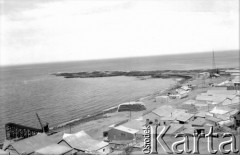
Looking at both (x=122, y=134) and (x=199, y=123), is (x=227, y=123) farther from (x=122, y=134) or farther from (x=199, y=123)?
(x=122, y=134)

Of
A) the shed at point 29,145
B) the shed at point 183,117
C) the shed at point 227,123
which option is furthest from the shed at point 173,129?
the shed at point 29,145

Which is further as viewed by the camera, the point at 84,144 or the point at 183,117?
the point at 183,117

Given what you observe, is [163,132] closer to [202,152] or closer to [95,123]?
[202,152]

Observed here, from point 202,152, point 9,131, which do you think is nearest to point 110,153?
point 202,152

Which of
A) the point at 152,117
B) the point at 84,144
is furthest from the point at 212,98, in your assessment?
the point at 84,144

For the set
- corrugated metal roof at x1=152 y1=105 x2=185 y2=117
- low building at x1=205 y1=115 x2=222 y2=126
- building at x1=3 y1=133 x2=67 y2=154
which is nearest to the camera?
building at x1=3 y1=133 x2=67 y2=154

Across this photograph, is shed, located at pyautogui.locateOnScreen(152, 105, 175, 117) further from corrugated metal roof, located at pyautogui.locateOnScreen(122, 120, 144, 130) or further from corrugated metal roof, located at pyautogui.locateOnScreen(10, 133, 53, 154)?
corrugated metal roof, located at pyautogui.locateOnScreen(10, 133, 53, 154)

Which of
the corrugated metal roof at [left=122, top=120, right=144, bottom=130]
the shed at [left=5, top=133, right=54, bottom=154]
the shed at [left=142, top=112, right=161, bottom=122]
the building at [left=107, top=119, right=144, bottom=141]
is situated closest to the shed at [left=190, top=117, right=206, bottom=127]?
the shed at [left=142, top=112, right=161, bottom=122]

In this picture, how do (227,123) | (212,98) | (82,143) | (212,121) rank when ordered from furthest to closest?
(212,98), (212,121), (227,123), (82,143)
